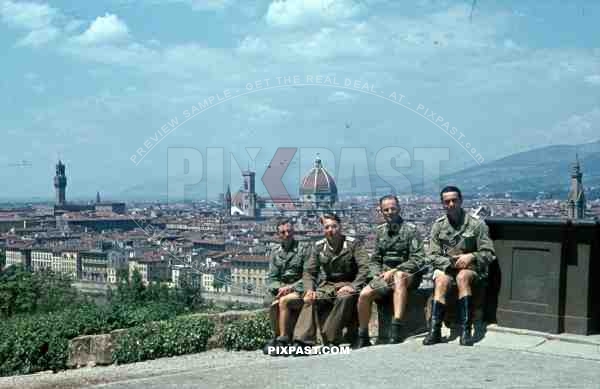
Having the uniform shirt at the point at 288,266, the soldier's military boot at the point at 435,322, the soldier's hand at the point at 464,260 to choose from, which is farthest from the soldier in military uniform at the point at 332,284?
the soldier's hand at the point at 464,260

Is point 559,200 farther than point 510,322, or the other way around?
point 559,200

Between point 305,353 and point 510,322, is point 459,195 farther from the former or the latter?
point 305,353

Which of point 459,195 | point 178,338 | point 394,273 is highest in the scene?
point 459,195

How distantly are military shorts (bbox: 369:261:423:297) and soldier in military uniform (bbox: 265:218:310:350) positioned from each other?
29.7 inches

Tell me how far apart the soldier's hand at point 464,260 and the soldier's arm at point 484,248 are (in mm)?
60

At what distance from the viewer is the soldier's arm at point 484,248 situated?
25.9ft

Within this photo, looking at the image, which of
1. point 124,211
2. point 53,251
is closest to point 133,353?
point 124,211

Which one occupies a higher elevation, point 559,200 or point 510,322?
point 559,200

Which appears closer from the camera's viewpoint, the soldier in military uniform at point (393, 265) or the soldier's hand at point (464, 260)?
the soldier's hand at point (464, 260)

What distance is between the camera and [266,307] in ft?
30.5

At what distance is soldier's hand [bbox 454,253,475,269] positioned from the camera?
784 centimetres

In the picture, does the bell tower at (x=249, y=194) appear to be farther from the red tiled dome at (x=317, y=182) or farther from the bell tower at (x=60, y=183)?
the bell tower at (x=60, y=183)

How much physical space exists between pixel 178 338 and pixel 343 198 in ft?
13.8

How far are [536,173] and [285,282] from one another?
6.18 metres
